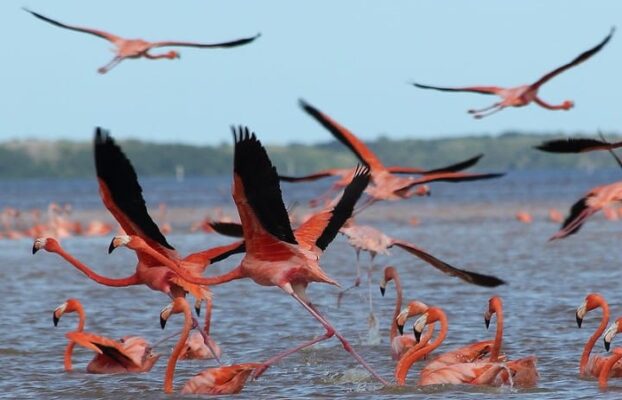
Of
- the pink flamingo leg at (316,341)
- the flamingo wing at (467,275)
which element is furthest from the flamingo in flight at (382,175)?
the pink flamingo leg at (316,341)

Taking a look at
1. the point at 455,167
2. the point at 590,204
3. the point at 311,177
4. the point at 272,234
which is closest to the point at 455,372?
the point at 272,234

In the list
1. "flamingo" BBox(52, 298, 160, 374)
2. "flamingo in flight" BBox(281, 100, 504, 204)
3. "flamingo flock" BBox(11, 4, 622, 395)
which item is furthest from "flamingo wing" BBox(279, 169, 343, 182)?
"flamingo" BBox(52, 298, 160, 374)

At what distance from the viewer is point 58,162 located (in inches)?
5285

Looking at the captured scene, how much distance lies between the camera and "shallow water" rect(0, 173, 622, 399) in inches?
351

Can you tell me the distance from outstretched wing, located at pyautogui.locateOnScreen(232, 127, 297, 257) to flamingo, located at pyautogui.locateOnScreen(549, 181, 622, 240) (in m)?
2.49

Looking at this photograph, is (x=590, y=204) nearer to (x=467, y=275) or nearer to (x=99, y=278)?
(x=467, y=275)

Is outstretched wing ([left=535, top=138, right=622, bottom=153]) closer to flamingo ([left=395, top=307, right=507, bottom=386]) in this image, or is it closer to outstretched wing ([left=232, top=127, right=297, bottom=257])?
flamingo ([left=395, top=307, right=507, bottom=386])

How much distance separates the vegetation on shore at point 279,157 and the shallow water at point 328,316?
10124 centimetres

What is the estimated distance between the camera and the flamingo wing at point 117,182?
8.94m

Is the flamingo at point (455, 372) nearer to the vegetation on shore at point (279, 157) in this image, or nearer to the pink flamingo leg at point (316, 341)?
the pink flamingo leg at point (316, 341)

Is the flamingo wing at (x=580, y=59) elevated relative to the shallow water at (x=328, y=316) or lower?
elevated

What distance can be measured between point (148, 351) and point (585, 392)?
300cm

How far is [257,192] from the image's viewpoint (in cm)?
780

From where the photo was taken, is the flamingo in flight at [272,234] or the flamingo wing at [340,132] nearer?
the flamingo in flight at [272,234]
